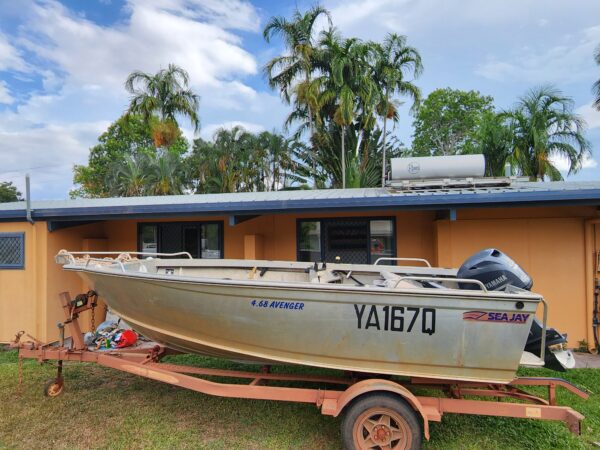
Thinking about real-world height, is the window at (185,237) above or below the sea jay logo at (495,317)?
above

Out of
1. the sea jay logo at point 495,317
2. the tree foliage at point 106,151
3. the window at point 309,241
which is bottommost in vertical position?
the sea jay logo at point 495,317

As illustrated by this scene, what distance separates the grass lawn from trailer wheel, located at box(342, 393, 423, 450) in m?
0.45

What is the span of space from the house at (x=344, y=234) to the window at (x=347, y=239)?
19mm

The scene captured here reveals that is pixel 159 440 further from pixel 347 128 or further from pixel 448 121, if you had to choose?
pixel 448 121

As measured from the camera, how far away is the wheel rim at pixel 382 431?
2.82 m

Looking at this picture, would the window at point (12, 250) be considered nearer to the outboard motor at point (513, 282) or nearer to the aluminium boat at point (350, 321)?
the aluminium boat at point (350, 321)

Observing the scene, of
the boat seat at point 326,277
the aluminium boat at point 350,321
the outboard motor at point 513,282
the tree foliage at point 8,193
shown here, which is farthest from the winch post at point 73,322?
the tree foliage at point 8,193

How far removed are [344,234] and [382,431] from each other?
4.25 m

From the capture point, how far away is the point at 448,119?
27250 mm

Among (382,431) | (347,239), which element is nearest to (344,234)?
(347,239)

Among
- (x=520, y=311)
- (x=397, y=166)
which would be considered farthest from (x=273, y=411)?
(x=397, y=166)

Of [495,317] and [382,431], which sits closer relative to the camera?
[495,317]

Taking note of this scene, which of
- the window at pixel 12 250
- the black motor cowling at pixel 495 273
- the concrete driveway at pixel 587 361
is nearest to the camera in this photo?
the black motor cowling at pixel 495 273

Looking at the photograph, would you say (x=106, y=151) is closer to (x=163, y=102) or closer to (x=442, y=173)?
(x=163, y=102)
